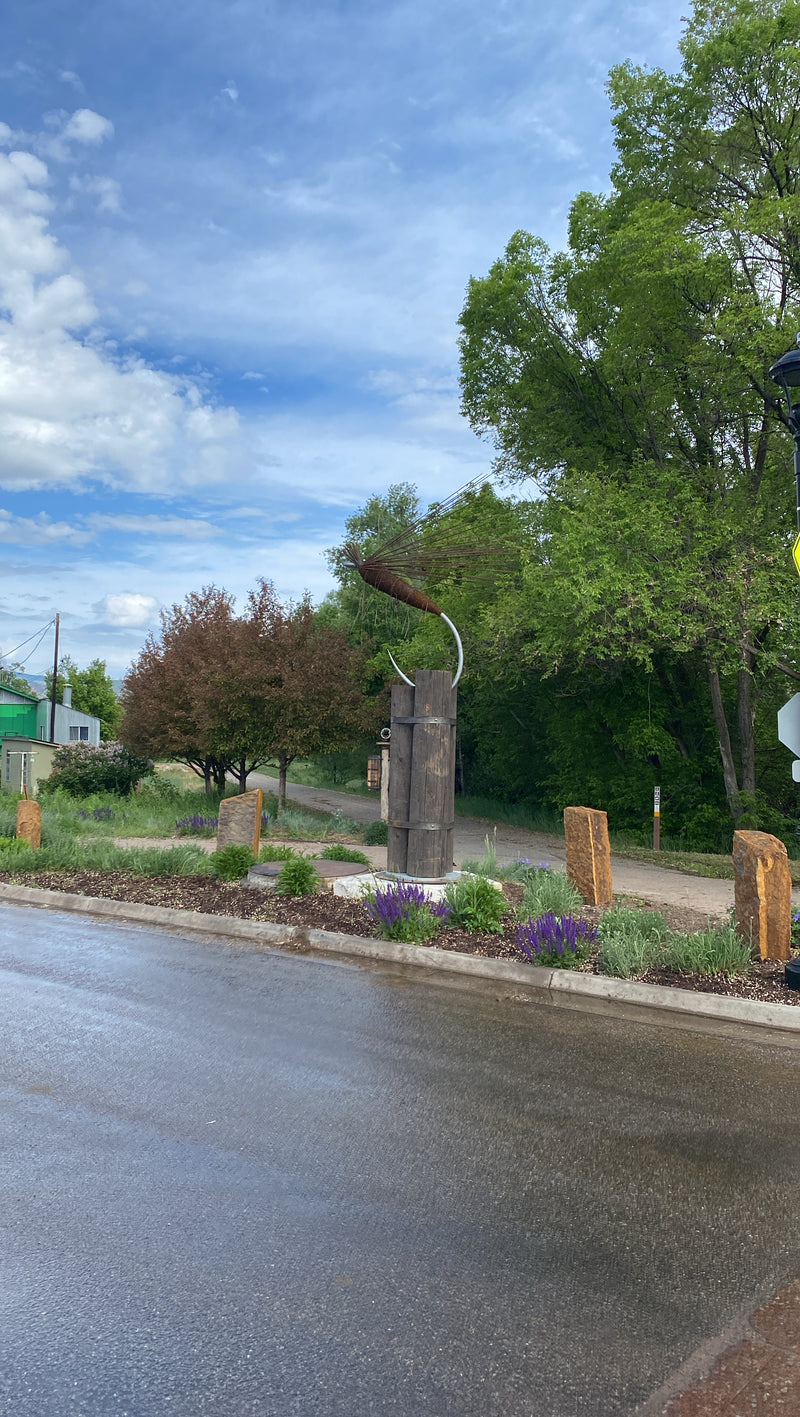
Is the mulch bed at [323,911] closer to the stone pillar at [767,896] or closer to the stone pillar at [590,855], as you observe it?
the stone pillar at [767,896]

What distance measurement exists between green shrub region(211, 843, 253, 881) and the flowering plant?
91.2 inches

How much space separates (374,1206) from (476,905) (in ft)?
15.3

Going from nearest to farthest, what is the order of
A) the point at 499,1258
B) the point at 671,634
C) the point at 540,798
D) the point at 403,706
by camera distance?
the point at 499,1258 → the point at 403,706 → the point at 671,634 → the point at 540,798

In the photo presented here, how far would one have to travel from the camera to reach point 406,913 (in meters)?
8.02

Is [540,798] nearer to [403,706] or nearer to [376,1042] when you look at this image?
[403,706]

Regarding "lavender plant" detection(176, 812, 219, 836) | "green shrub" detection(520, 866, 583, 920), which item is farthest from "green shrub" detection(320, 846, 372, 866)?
"lavender plant" detection(176, 812, 219, 836)

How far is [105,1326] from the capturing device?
2.82 meters

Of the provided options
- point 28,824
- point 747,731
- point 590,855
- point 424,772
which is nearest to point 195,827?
point 28,824

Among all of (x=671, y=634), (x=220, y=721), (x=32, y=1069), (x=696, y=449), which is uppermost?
(x=696, y=449)

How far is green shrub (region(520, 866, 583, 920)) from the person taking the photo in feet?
27.5

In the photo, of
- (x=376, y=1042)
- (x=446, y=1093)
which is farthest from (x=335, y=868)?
(x=446, y=1093)

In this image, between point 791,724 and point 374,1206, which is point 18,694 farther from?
point 374,1206

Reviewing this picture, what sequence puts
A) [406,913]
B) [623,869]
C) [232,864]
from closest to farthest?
[406,913]
[232,864]
[623,869]

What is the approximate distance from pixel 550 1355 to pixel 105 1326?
4.36ft
